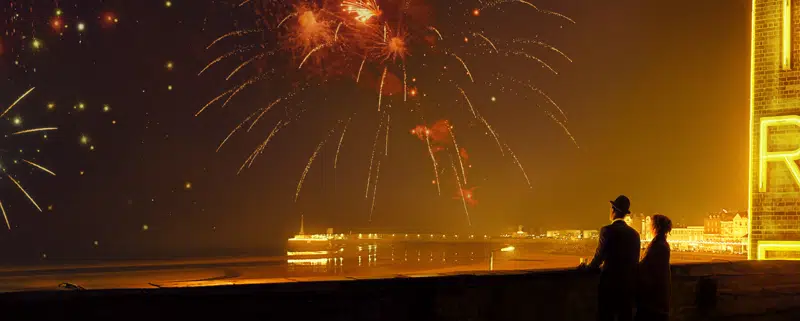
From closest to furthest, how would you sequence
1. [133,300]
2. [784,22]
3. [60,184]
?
1. [133,300]
2. [784,22]
3. [60,184]

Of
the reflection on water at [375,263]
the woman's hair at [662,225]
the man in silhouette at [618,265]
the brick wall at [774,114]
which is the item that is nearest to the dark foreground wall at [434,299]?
the man in silhouette at [618,265]

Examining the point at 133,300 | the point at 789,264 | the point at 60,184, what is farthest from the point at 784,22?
the point at 60,184

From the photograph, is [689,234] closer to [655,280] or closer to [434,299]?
[655,280]

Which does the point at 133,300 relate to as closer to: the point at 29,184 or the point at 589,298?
the point at 589,298

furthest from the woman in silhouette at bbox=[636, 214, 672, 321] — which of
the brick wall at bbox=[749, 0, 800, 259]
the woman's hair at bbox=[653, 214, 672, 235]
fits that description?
the brick wall at bbox=[749, 0, 800, 259]

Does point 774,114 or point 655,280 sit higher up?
point 774,114

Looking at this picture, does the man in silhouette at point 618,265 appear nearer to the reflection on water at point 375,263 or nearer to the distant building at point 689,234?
the reflection on water at point 375,263

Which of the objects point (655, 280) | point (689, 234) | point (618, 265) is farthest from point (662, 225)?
point (689, 234)
